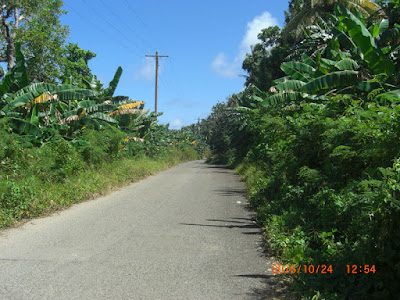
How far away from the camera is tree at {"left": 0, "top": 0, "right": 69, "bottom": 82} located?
62.2 feet

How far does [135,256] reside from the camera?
5.41 m

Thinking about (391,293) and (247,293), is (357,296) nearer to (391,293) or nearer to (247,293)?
(391,293)

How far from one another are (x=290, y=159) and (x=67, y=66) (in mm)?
17523

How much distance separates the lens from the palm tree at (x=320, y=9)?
54.0ft

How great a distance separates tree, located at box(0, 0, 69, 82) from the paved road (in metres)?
14.1

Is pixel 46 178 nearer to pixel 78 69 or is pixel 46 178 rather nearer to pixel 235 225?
pixel 235 225

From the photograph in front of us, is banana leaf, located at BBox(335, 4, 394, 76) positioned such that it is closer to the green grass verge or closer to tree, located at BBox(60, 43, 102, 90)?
the green grass verge

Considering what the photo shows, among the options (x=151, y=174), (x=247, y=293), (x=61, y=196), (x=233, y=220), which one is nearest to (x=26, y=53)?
(x=151, y=174)

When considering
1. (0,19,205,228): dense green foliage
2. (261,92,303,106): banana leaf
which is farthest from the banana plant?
(0,19,205,228): dense green foliage

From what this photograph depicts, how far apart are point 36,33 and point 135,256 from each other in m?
17.8

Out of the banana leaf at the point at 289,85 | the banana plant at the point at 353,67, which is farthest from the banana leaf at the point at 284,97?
the banana leaf at the point at 289,85

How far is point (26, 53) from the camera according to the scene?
19516 mm

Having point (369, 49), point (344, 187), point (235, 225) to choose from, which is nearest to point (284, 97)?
point (369, 49)

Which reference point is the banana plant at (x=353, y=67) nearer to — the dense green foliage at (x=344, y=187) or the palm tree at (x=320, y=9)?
the dense green foliage at (x=344, y=187)
